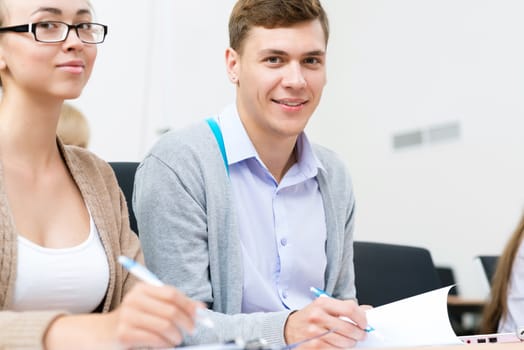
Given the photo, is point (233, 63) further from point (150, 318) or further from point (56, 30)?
point (150, 318)

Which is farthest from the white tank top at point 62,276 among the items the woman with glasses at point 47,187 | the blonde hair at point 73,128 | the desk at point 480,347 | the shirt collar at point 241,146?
the blonde hair at point 73,128

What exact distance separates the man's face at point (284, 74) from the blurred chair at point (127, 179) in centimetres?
34

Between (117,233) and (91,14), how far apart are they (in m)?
0.42

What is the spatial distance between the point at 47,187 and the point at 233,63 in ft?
2.12

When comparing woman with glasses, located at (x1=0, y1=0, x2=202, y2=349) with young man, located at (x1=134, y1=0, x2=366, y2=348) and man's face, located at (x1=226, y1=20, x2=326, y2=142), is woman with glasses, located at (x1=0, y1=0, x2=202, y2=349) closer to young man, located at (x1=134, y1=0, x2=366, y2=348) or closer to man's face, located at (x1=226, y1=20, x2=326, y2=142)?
young man, located at (x1=134, y1=0, x2=366, y2=348)

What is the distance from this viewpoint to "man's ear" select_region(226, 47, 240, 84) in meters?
1.82

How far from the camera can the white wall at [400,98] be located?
4.32m

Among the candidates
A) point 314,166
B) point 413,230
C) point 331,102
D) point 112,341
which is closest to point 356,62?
point 331,102

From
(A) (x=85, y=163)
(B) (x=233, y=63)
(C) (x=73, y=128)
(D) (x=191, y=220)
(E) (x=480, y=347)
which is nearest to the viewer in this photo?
(E) (x=480, y=347)

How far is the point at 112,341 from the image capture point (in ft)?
2.87

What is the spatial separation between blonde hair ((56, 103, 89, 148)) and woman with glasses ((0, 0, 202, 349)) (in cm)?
102

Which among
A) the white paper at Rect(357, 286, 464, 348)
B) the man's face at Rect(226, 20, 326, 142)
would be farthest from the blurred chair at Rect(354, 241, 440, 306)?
the white paper at Rect(357, 286, 464, 348)

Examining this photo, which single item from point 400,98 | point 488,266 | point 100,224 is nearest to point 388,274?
point 488,266

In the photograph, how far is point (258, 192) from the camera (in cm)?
175
